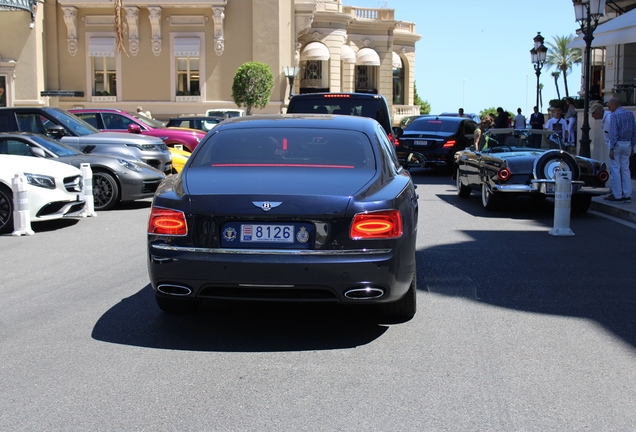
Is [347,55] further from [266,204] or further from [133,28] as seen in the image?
[266,204]

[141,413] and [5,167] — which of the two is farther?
[5,167]

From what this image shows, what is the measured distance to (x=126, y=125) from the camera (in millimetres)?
21156

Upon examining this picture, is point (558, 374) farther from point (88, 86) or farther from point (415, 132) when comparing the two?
point (88, 86)

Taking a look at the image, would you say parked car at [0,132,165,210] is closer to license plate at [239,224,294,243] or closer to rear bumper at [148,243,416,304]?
rear bumper at [148,243,416,304]

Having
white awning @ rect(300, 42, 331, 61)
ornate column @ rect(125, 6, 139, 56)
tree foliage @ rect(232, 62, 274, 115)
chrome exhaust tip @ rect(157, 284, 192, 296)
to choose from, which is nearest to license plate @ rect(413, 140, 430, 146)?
chrome exhaust tip @ rect(157, 284, 192, 296)

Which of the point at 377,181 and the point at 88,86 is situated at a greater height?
the point at 88,86

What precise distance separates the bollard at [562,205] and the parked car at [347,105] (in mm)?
4212

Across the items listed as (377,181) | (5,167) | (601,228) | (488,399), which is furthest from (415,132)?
(488,399)

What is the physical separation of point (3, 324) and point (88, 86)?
3732 centimetres

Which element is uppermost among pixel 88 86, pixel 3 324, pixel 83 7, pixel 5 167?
pixel 83 7

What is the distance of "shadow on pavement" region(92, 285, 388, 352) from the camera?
5.45 metres

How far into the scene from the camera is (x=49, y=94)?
40.0 meters

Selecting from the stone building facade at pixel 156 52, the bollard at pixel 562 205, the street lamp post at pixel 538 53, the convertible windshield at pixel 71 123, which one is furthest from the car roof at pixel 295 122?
the stone building facade at pixel 156 52

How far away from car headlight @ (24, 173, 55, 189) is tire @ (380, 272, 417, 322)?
6.81 meters
